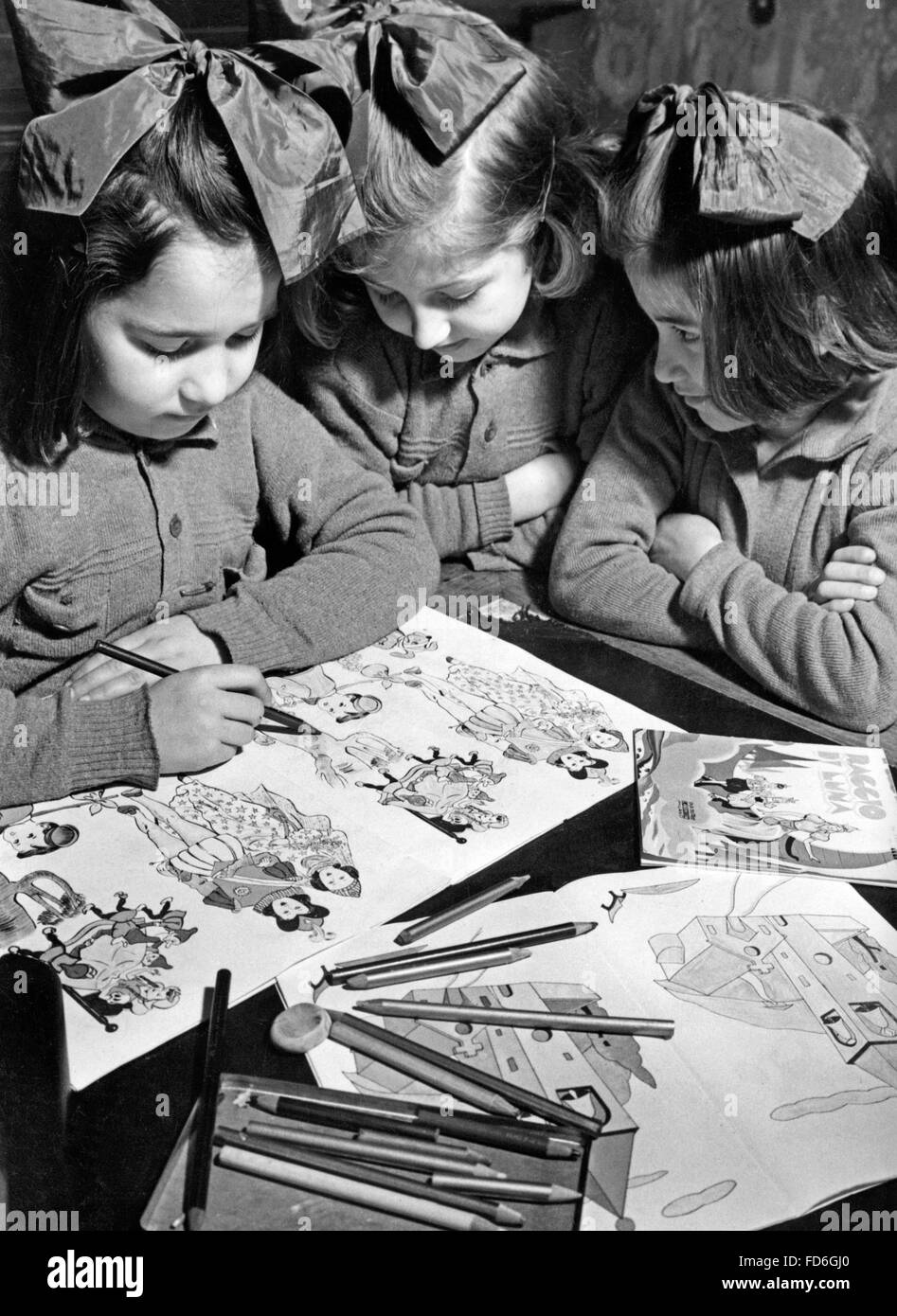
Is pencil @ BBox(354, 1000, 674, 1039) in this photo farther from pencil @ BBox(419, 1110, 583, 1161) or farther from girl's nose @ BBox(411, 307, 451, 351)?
girl's nose @ BBox(411, 307, 451, 351)

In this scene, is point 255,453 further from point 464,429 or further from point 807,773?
point 807,773

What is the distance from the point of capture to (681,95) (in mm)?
924

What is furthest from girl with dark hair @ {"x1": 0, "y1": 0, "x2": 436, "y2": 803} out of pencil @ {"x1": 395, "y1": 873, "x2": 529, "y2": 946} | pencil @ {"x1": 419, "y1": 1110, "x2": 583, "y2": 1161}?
pencil @ {"x1": 419, "y1": 1110, "x2": 583, "y2": 1161}

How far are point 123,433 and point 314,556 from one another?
19 centimetres

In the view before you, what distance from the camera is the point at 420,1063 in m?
0.61

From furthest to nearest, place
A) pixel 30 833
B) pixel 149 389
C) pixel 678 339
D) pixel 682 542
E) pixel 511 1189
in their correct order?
pixel 682 542, pixel 678 339, pixel 149 389, pixel 30 833, pixel 511 1189

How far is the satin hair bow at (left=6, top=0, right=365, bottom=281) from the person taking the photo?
765 millimetres

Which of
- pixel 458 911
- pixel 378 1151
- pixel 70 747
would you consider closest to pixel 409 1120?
pixel 378 1151

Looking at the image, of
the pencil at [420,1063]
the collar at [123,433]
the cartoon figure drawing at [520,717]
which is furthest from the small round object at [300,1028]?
the collar at [123,433]

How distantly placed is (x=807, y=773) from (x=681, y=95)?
526mm

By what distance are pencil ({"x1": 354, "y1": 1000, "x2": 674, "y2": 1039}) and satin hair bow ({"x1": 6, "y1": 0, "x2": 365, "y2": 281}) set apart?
0.50 meters

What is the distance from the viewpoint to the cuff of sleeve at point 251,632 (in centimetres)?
95

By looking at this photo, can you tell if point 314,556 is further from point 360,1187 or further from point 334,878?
point 360,1187
